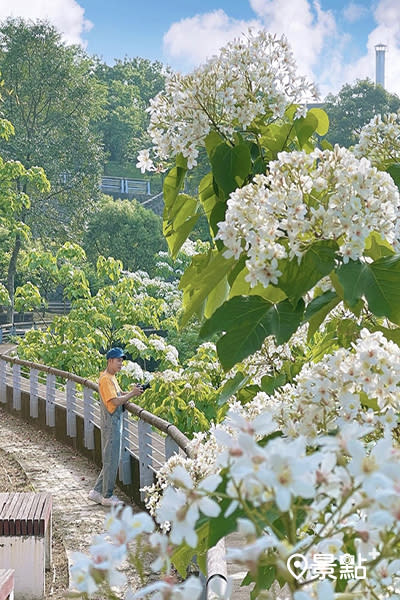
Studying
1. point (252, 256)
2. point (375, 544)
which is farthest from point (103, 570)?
point (252, 256)

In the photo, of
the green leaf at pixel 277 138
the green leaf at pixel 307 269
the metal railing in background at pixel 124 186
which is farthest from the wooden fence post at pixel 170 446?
the metal railing in background at pixel 124 186

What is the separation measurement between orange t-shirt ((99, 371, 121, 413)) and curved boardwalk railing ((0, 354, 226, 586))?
0.67 feet

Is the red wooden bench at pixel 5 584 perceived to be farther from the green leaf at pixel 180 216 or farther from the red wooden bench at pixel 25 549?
the green leaf at pixel 180 216

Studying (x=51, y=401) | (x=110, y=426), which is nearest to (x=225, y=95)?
(x=110, y=426)

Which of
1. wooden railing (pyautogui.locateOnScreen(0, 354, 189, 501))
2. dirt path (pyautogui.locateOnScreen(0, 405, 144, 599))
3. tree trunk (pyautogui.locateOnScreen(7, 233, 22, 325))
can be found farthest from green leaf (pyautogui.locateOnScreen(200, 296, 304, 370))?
tree trunk (pyautogui.locateOnScreen(7, 233, 22, 325))

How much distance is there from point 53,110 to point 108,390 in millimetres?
35729

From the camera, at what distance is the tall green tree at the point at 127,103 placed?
59.3 metres

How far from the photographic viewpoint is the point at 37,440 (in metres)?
12.1

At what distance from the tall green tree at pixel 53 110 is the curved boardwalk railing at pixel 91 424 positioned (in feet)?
78.8

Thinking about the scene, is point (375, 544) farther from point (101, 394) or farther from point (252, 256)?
point (101, 394)

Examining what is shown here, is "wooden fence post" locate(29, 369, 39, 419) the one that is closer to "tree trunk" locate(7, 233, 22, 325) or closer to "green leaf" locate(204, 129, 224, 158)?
"green leaf" locate(204, 129, 224, 158)

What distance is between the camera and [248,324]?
63.1 inches

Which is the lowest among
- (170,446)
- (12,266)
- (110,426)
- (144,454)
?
(144,454)

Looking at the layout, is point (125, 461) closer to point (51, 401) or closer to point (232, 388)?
point (51, 401)
